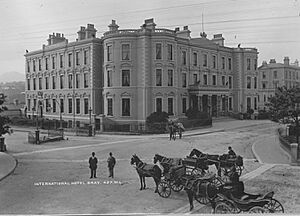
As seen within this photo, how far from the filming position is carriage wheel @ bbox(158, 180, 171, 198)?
276 inches

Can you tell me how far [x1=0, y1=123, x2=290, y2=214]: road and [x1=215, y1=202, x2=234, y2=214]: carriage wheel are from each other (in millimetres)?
801

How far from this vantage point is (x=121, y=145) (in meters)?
12.2

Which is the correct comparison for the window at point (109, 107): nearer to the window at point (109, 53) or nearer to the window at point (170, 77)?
the window at point (109, 53)

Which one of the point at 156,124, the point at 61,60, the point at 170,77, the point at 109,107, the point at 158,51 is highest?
the point at 158,51

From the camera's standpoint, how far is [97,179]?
800cm

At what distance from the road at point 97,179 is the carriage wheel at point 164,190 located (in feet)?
→ 0.35

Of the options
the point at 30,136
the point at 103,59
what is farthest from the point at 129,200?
the point at 103,59

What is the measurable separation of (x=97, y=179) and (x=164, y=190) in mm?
1821

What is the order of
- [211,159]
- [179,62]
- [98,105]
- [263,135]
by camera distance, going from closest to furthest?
1. [211,159]
2. [263,135]
3. [98,105]
4. [179,62]

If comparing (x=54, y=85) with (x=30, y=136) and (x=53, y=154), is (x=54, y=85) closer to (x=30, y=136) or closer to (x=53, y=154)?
(x=53, y=154)

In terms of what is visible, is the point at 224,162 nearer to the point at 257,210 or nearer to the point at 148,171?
the point at 148,171

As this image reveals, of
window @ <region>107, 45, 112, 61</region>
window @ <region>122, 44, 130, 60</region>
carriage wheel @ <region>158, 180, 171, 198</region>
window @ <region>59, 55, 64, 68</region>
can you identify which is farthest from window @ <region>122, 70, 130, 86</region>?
carriage wheel @ <region>158, 180, 171, 198</region>


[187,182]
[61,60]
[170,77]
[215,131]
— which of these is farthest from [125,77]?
[187,182]

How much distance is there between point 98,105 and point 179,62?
18.5 feet
